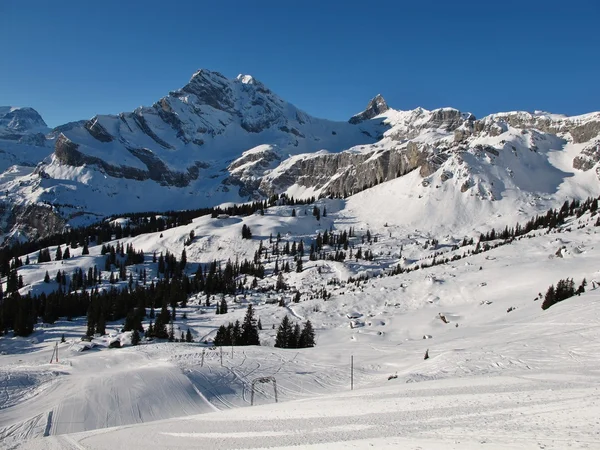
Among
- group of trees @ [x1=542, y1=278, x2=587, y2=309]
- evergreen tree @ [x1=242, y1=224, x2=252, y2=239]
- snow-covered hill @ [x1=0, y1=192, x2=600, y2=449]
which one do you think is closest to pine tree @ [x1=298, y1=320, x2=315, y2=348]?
snow-covered hill @ [x1=0, y1=192, x2=600, y2=449]

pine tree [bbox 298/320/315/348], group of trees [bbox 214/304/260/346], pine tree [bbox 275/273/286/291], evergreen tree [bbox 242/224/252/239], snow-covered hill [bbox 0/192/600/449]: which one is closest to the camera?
snow-covered hill [bbox 0/192/600/449]

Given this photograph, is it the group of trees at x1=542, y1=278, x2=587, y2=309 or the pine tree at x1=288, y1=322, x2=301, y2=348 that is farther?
the pine tree at x1=288, y1=322, x2=301, y2=348

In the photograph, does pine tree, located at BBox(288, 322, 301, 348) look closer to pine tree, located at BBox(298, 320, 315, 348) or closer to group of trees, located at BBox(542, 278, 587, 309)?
pine tree, located at BBox(298, 320, 315, 348)

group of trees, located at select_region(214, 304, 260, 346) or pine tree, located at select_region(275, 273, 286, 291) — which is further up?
pine tree, located at select_region(275, 273, 286, 291)

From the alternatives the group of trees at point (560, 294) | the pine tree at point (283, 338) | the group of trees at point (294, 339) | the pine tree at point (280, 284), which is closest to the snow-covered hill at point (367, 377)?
the group of trees at point (560, 294)

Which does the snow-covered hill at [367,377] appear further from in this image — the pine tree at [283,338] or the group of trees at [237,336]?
the pine tree at [283,338]

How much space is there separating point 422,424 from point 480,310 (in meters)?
62.8

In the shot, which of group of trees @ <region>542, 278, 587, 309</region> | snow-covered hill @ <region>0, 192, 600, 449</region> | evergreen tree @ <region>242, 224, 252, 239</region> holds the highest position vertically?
evergreen tree @ <region>242, 224, 252, 239</region>

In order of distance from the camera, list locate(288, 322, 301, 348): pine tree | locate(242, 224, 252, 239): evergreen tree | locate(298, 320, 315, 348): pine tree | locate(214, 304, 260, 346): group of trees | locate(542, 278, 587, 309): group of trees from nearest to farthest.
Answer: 1. locate(542, 278, 587, 309): group of trees
2. locate(288, 322, 301, 348): pine tree
3. locate(298, 320, 315, 348): pine tree
4. locate(214, 304, 260, 346): group of trees
5. locate(242, 224, 252, 239): evergreen tree

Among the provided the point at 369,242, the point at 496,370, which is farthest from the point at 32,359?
the point at 369,242

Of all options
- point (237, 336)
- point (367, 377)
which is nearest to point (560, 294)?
point (367, 377)

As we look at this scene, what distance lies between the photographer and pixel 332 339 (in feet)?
232

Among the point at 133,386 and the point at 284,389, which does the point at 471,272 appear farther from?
the point at 133,386

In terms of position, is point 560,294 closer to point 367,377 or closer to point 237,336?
point 367,377
